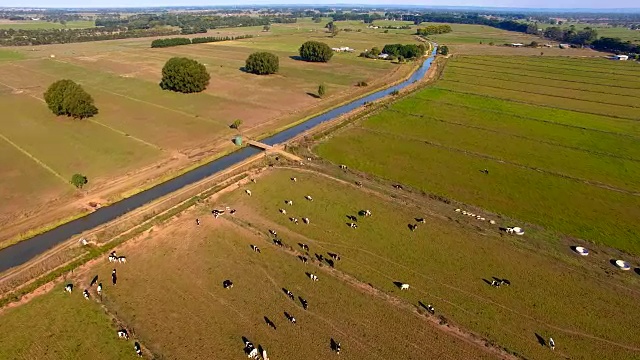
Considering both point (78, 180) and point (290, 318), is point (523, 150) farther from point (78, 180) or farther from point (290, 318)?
point (78, 180)

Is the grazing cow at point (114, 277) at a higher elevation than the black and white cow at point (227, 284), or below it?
below

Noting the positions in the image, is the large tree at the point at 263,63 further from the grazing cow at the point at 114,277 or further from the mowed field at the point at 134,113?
the grazing cow at the point at 114,277

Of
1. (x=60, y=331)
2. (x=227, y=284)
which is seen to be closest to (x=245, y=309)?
(x=227, y=284)

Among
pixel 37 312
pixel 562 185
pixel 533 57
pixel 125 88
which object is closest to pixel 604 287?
pixel 562 185

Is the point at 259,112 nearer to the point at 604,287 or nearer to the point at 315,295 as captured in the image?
the point at 315,295

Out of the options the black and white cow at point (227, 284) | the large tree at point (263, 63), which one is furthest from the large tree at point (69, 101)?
the black and white cow at point (227, 284)

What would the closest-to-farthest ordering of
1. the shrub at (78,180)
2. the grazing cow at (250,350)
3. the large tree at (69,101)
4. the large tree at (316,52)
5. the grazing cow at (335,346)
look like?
1. the grazing cow at (250,350)
2. the grazing cow at (335,346)
3. the shrub at (78,180)
4. the large tree at (69,101)
5. the large tree at (316,52)
